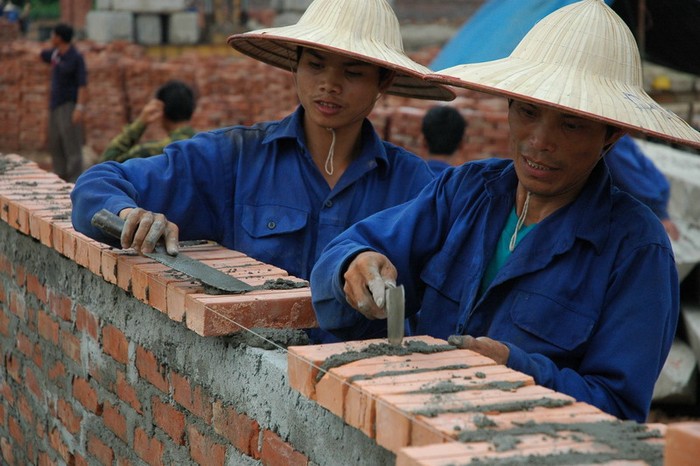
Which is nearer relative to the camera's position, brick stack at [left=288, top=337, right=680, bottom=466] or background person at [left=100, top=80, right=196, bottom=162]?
brick stack at [left=288, top=337, right=680, bottom=466]

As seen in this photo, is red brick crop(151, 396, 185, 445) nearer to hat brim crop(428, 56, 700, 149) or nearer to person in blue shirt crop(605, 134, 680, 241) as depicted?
hat brim crop(428, 56, 700, 149)

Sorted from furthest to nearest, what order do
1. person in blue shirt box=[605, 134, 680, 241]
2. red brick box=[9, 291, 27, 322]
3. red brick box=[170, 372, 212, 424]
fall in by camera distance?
1. person in blue shirt box=[605, 134, 680, 241]
2. red brick box=[9, 291, 27, 322]
3. red brick box=[170, 372, 212, 424]

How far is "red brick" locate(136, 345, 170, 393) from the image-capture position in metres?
3.36

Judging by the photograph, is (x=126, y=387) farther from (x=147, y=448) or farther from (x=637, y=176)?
(x=637, y=176)

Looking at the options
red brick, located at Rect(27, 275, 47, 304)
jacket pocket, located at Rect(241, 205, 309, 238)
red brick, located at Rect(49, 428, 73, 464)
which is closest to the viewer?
jacket pocket, located at Rect(241, 205, 309, 238)

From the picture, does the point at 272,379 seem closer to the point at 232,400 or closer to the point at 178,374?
the point at 232,400

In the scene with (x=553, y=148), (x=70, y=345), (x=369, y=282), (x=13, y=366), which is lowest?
(x=13, y=366)

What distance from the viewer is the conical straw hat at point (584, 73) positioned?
2609mm

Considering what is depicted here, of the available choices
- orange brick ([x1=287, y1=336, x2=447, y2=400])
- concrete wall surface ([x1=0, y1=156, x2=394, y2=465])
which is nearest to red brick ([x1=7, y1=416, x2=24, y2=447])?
concrete wall surface ([x1=0, y1=156, x2=394, y2=465])

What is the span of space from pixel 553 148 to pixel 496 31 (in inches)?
182

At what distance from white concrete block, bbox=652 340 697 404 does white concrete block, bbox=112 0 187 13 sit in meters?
13.3

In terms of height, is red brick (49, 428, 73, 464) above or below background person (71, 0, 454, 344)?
below

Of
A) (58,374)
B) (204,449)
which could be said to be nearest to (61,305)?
(58,374)

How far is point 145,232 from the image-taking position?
3205mm
